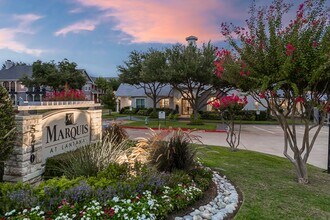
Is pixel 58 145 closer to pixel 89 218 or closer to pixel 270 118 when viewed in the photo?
pixel 89 218

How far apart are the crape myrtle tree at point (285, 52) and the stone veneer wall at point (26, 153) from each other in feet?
14.6

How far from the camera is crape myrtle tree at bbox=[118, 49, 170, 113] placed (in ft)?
72.5

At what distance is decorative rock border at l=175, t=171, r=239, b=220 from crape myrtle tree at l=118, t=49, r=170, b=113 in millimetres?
16600

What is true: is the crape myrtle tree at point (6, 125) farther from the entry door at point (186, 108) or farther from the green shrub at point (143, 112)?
the entry door at point (186, 108)

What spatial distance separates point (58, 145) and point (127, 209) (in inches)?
140

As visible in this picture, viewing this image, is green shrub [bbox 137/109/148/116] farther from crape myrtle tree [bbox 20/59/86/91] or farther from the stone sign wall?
the stone sign wall

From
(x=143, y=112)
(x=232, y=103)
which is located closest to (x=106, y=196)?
(x=232, y=103)

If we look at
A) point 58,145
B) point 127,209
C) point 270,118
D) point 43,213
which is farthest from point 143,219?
point 270,118

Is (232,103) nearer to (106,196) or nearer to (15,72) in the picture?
(106,196)

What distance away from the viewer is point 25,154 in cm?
484

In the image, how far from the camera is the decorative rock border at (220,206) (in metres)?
3.70

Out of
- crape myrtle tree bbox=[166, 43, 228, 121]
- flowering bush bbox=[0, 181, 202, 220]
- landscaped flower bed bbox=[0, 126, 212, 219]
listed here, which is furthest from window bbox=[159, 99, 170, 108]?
flowering bush bbox=[0, 181, 202, 220]

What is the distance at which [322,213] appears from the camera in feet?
13.2

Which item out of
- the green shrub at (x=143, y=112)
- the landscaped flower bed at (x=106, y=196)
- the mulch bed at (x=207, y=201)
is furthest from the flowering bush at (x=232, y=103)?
the green shrub at (x=143, y=112)
